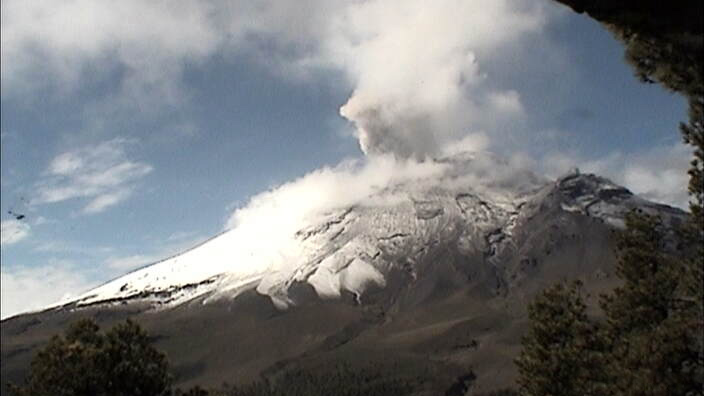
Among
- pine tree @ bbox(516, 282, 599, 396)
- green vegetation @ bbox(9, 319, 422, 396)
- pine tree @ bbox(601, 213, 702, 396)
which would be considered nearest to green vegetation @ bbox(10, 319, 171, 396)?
green vegetation @ bbox(9, 319, 422, 396)

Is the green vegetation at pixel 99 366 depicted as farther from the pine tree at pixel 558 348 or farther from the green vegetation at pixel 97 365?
the pine tree at pixel 558 348

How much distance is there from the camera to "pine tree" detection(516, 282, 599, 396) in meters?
27.4

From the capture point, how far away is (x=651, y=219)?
931 inches

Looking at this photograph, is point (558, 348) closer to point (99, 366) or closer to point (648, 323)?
point (648, 323)

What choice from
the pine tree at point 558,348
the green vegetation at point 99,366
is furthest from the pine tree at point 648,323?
the green vegetation at point 99,366

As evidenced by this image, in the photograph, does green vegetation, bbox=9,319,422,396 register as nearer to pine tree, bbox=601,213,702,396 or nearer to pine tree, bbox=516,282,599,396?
pine tree, bbox=601,213,702,396

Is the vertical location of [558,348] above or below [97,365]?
below

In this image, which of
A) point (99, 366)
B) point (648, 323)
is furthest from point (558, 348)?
point (99, 366)

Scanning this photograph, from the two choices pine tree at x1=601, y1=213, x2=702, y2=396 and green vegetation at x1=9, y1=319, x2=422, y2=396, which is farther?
green vegetation at x1=9, y1=319, x2=422, y2=396

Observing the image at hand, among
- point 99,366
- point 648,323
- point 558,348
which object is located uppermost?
point 99,366

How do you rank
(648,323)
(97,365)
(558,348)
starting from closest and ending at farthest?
1. (97,365)
2. (648,323)
3. (558,348)

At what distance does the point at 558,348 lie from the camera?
28.3m

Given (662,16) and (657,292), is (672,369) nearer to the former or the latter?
(657,292)

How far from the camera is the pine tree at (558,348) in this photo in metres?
27.4
